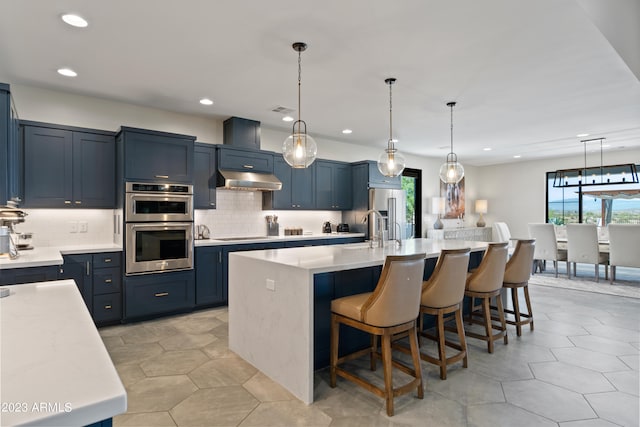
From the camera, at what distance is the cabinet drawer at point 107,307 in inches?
155

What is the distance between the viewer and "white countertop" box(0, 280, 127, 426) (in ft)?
2.23

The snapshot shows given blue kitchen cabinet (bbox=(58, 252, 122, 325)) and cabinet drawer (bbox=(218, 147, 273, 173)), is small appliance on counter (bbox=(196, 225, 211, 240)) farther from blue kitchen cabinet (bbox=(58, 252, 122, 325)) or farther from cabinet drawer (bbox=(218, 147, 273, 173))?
blue kitchen cabinet (bbox=(58, 252, 122, 325))

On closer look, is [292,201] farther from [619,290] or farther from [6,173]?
[619,290]

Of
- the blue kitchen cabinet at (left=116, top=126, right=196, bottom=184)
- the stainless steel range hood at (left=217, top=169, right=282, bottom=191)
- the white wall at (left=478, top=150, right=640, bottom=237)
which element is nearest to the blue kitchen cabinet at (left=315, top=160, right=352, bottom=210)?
the stainless steel range hood at (left=217, top=169, right=282, bottom=191)

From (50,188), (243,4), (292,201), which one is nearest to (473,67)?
(243,4)

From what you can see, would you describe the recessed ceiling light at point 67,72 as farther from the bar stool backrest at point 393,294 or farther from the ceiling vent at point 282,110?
the bar stool backrest at point 393,294

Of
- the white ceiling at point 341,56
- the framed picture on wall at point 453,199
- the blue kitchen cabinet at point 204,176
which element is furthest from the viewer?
the framed picture on wall at point 453,199

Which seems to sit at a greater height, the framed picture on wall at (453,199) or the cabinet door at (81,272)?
the framed picture on wall at (453,199)

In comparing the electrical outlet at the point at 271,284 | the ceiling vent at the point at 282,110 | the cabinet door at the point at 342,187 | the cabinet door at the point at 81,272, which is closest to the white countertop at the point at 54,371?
the electrical outlet at the point at 271,284

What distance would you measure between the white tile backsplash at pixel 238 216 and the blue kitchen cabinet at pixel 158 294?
993 mm

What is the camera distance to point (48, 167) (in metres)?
3.96

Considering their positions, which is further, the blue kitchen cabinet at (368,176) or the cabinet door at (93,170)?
the blue kitchen cabinet at (368,176)

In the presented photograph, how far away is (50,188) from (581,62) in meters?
5.57

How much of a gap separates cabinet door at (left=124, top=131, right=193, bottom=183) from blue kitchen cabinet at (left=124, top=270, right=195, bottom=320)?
1.17 m
